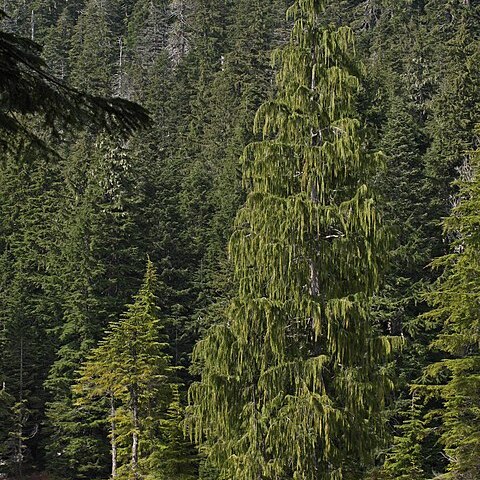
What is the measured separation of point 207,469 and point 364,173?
53.1 feet

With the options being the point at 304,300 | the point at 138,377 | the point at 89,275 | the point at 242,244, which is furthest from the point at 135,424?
the point at 89,275

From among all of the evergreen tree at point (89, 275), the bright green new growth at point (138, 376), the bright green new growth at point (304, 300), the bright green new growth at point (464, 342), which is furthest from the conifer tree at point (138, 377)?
the bright green new growth at point (304, 300)

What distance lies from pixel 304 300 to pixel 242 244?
129 centimetres

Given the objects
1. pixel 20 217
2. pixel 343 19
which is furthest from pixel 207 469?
pixel 343 19

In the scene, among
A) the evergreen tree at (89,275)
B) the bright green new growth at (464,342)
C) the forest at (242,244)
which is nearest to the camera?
the forest at (242,244)

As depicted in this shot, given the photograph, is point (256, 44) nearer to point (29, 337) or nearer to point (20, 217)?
point (20, 217)

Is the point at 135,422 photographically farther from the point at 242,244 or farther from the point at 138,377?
the point at 242,244

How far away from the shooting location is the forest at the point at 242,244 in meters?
10.4

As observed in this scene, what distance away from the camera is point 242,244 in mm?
10984

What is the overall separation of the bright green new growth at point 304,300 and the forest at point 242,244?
0.03 metres

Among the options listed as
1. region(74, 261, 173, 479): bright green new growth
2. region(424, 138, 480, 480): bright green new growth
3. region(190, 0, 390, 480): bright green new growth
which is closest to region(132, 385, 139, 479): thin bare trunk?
region(74, 261, 173, 479): bright green new growth

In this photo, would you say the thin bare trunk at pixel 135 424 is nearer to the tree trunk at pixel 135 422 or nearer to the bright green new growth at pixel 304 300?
the tree trunk at pixel 135 422

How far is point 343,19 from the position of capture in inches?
3039

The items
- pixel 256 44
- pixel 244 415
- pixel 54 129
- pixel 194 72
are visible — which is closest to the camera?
pixel 54 129
